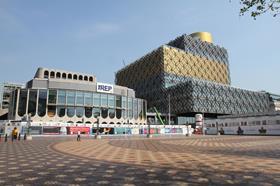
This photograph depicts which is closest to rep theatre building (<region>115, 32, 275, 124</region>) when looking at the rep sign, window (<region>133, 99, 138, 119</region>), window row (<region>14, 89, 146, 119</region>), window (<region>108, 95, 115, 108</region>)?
window (<region>133, 99, 138, 119</region>)

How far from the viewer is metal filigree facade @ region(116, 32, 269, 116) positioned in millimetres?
119625

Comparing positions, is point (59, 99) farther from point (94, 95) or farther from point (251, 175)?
point (251, 175)

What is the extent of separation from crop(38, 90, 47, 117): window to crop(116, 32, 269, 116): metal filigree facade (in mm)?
61744

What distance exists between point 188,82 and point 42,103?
67599mm

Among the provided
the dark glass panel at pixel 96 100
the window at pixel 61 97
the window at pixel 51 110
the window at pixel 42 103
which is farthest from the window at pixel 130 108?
the window at pixel 42 103

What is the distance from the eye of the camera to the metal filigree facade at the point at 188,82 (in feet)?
392

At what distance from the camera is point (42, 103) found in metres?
85.1

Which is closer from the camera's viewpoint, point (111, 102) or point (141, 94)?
point (111, 102)

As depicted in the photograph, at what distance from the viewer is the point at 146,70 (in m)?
141

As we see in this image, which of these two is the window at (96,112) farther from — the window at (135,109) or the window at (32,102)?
the window at (32,102)

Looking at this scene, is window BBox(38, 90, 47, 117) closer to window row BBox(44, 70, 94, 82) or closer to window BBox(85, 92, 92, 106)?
window BBox(85, 92, 92, 106)

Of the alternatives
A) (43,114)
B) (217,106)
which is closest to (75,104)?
(43,114)

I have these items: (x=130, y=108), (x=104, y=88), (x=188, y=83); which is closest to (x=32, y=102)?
(x=104, y=88)

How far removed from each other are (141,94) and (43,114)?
69868mm
